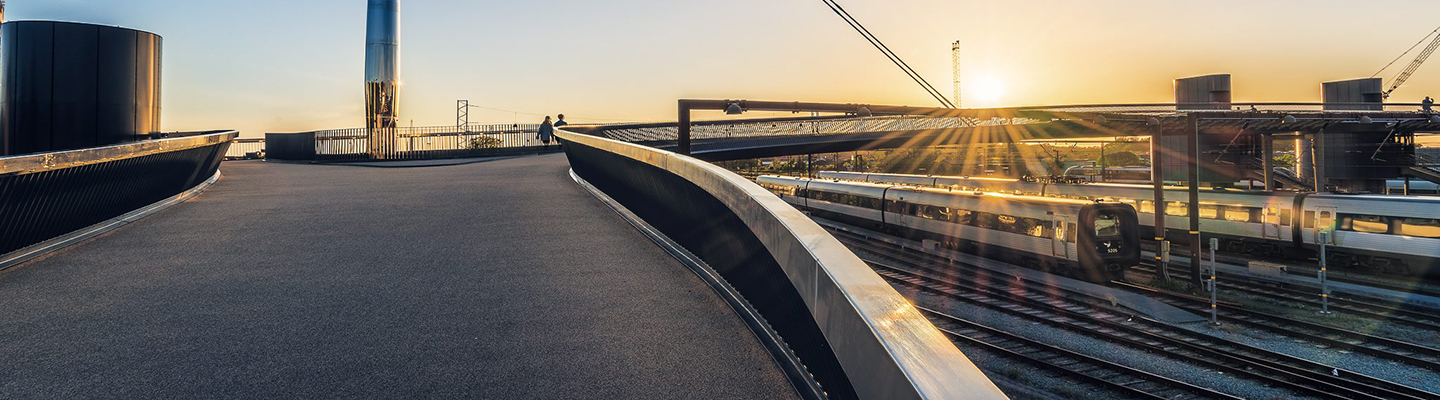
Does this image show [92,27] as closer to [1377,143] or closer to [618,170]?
[618,170]

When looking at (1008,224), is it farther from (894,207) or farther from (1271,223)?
(1271,223)

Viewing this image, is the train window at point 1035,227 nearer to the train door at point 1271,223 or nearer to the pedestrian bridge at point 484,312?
the train door at point 1271,223

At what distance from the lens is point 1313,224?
22.9 metres

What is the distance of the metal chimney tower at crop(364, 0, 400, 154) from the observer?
35812 mm

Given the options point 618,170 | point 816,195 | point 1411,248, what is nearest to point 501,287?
point 618,170

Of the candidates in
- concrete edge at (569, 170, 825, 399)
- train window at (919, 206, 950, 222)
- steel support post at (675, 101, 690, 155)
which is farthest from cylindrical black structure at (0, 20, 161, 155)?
train window at (919, 206, 950, 222)

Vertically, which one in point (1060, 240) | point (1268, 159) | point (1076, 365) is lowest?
point (1076, 365)

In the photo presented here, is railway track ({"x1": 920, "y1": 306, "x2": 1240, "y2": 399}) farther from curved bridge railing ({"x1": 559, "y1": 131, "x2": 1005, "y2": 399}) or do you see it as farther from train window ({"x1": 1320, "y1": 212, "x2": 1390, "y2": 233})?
train window ({"x1": 1320, "y1": 212, "x2": 1390, "y2": 233})

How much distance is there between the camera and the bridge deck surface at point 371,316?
3.91 meters

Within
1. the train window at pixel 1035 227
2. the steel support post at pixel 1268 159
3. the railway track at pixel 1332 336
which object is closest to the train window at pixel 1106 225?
the train window at pixel 1035 227

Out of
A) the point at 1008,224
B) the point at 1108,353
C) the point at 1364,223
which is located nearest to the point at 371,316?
the point at 1108,353

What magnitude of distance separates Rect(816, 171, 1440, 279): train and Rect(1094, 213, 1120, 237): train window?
25.5 ft

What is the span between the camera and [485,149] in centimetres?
3259

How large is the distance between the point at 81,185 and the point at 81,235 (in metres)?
0.55
